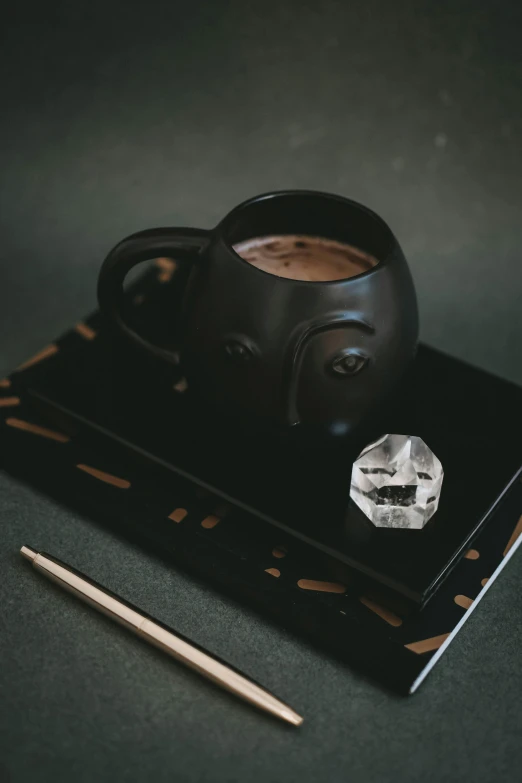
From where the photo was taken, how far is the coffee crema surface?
63 centimetres

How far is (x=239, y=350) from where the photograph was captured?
1.86 ft

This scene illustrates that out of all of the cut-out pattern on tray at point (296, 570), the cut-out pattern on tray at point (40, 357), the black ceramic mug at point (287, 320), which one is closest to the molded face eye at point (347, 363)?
the black ceramic mug at point (287, 320)

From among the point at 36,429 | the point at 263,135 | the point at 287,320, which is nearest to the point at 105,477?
the point at 36,429

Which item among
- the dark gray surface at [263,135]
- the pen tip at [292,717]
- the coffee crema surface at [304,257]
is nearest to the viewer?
the pen tip at [292,717]

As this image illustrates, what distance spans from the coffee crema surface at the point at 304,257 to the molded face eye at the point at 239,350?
75 millimetres

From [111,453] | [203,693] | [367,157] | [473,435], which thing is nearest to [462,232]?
[367,157]

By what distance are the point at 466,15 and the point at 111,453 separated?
0.49 metres

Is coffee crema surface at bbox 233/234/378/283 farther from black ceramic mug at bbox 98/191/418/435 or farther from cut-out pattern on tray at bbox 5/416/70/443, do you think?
cut-out pattern on tray at bbox 5/416/70/443

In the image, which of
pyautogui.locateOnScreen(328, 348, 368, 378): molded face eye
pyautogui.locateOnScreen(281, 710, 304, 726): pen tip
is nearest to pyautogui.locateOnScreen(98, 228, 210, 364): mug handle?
pyautogui.locateOnScreen(328, 348, 368, 378): molded face eye

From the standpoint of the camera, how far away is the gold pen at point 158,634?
1.74 ft

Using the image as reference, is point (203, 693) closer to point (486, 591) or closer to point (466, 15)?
point (486, 591)

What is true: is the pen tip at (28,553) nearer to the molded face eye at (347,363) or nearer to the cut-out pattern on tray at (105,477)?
the cut-out pattern on tray at (105,477)

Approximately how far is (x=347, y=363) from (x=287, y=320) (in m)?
0.04

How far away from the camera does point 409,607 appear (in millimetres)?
556
